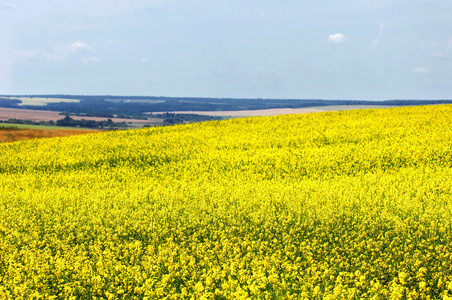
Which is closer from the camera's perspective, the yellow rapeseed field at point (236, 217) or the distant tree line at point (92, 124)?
the yellow rapeseed field at point (236, 217)

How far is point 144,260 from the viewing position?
736cm

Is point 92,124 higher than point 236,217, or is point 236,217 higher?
point 236,217

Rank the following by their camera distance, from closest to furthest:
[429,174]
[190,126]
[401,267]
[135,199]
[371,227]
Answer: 1. [401,267]
2. [371,227]
3. [135,199]
4. [429,174]
5. [190,126]

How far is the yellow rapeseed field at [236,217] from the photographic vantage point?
21.0 feet

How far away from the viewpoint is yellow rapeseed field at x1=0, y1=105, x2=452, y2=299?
6395 millimetres

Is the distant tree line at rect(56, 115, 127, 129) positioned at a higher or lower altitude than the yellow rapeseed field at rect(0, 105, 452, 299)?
lower

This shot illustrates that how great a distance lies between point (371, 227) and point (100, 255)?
→ 4915mm

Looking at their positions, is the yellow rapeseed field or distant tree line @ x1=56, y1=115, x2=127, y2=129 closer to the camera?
the yellow rapeseed field

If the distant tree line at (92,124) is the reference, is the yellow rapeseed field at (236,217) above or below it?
above

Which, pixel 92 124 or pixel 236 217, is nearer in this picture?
pixel 236 217

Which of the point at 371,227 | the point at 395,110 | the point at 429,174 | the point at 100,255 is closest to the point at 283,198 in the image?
the point at 371,227

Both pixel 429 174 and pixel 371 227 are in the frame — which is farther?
pixel 429 174

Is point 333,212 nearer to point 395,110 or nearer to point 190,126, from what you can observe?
Result: point 190,126

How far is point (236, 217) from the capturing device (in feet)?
30.3
